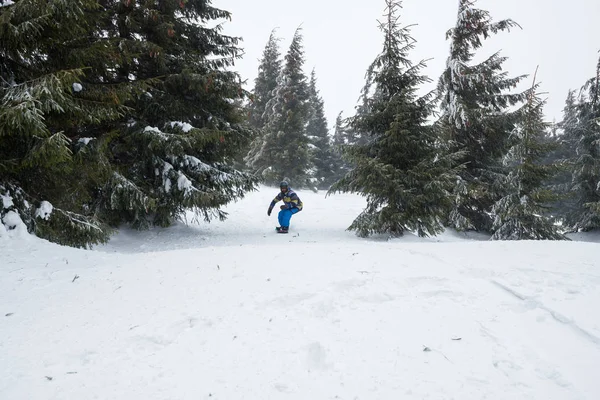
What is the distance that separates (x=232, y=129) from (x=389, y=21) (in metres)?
6.42

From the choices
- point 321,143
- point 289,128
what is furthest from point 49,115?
point 321,143

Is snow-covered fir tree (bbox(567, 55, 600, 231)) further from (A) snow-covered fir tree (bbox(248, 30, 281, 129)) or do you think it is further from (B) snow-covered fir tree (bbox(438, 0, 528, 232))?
(A) snow-covered fir tree (bbox(248, 30, 281, 129))

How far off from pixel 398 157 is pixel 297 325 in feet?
26.4

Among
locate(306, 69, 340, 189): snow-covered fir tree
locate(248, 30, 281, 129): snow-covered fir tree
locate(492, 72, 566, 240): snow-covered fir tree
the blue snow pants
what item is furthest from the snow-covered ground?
locate(306, 69, 340, 189): snow-covered fir tree

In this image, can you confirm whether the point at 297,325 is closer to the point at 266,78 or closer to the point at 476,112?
the point at 476,112

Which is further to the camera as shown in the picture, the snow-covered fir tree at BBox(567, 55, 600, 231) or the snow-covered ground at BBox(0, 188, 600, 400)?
the snow-covered fir tree at BBox(567, 55, 600, 231)

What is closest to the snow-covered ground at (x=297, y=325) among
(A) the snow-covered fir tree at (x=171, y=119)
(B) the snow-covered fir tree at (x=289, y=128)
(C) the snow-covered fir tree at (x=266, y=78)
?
(A) the snow-covered fir tree at (x=171, y=119)

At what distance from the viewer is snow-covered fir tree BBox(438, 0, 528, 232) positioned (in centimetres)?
1325

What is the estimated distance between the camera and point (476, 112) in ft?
43.1

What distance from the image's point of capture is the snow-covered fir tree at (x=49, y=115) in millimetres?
4926

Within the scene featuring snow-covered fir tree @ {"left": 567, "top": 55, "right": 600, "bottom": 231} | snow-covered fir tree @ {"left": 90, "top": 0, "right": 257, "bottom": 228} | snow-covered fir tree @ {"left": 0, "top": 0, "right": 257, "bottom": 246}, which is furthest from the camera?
snow-covered fir tree @ {"left": 567, "top": 55, "right": 600, "bottom": 231}

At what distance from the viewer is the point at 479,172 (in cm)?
1428

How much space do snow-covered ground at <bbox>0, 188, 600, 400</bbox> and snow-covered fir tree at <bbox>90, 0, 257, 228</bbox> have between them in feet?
12.1

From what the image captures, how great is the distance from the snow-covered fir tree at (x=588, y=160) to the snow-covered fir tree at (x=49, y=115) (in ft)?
69.8
